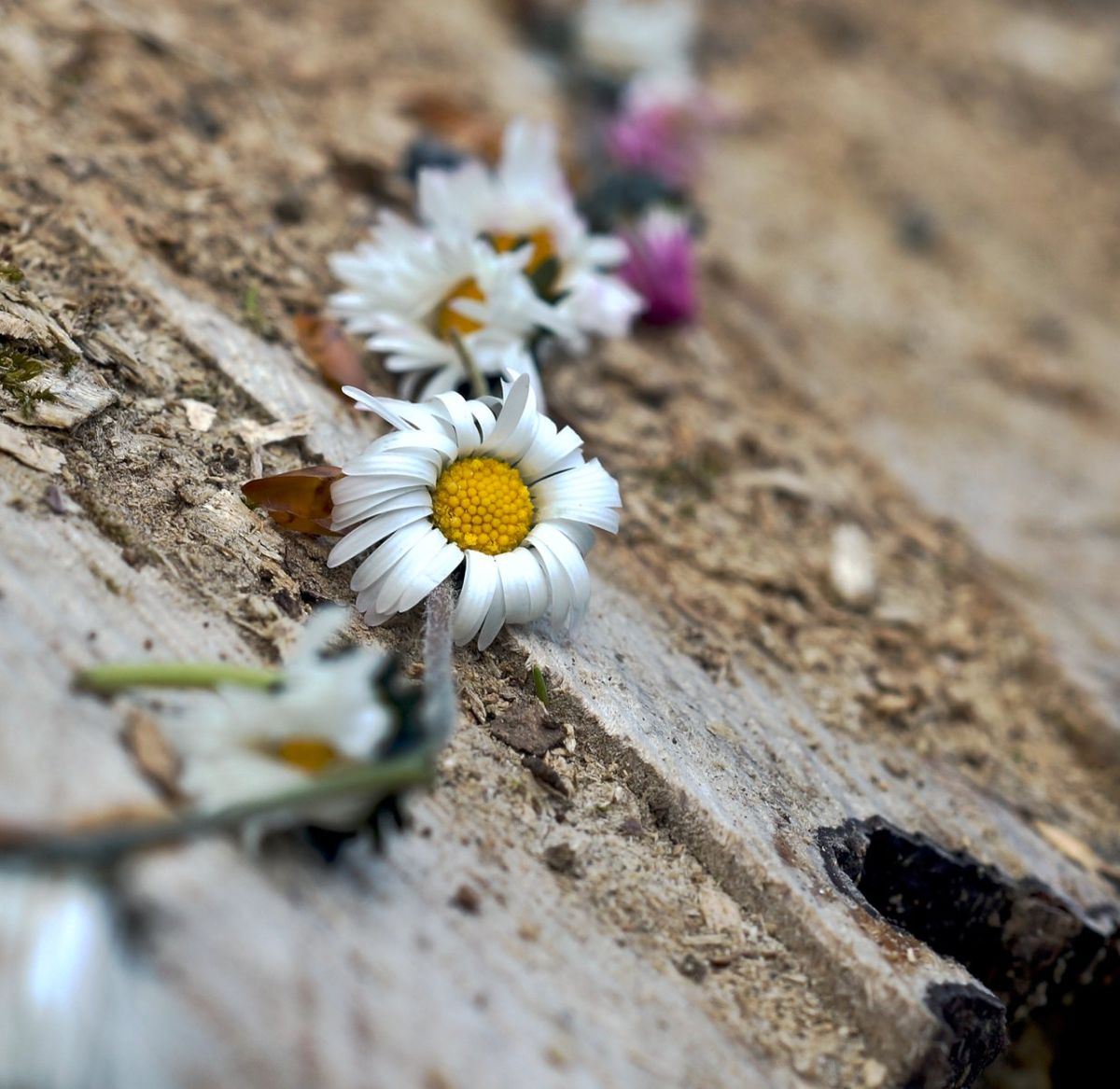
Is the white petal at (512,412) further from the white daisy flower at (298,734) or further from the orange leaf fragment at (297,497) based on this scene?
the white daisy flower at (298,734)

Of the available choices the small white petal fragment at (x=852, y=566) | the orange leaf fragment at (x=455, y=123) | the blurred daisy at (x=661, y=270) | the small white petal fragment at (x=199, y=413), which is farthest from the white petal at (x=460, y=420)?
the orange leaf fragment at (x=455, y=123)

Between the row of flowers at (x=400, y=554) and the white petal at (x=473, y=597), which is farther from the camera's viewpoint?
the white petal at (x=473, y=597)

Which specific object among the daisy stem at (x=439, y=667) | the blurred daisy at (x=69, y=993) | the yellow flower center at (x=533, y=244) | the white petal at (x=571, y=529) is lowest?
the blurred daisy at (x=69, y=993)

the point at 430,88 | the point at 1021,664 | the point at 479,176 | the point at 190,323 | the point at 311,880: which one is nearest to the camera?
the point at 311,880

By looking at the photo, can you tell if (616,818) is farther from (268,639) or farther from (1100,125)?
(1100,125)

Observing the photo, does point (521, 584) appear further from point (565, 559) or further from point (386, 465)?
point (386, 465)

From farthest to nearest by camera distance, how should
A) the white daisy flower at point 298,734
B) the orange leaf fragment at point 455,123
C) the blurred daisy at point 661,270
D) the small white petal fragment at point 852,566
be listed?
the orange leaf fragment at point 455,123 < the blurred daisy at point 661,270 < the small white petal fragment at point 852,566 < the white daisy flower at point 298,734

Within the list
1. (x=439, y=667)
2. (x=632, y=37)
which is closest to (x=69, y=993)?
(x=439, y=667)

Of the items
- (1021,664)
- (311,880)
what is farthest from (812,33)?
(311,880)
